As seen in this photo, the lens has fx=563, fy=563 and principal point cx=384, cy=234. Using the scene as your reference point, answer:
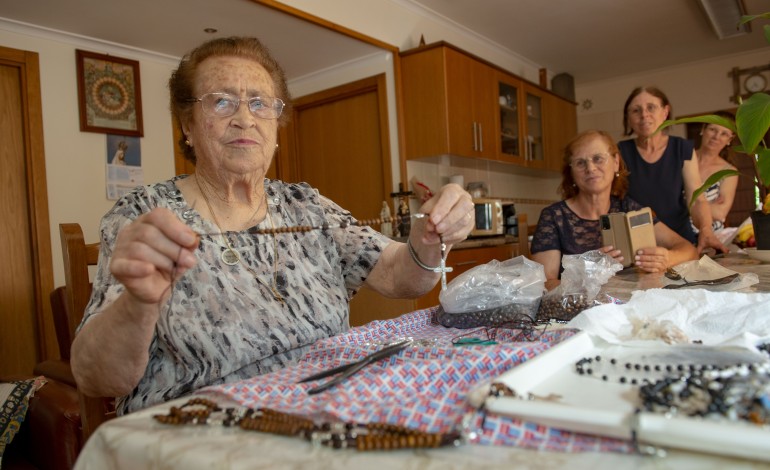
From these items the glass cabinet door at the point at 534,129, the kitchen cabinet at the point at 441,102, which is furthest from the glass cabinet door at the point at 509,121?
the kitchen cabinet at the point at 441,102

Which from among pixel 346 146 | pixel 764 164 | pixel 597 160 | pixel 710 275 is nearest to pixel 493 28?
pixel 346 146

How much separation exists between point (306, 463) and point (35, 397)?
1962 mm

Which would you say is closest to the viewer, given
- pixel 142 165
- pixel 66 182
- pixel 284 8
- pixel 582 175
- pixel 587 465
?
pixel 587 465

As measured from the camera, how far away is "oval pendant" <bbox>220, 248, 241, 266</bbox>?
1118mm

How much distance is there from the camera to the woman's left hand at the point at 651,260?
6.00ft

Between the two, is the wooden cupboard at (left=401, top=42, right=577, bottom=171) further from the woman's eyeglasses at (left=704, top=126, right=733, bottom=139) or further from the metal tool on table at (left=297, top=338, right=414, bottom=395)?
the metal tool on table at (left=297, top=338, right=414, bottom=395)

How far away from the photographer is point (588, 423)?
46cm

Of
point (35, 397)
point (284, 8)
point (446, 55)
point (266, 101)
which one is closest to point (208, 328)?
point (266, 101)

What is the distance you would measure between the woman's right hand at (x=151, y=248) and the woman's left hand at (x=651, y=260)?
157 centimetres

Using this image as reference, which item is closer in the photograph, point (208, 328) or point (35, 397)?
point (208, 328)

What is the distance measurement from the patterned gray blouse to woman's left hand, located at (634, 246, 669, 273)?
1093mm

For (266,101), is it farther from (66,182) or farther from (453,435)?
(66,182)

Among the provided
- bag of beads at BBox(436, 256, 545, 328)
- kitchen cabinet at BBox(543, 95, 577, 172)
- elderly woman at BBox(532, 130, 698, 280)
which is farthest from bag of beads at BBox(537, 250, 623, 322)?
kitchen cabinet at BBox(543, 95, 577, 172)

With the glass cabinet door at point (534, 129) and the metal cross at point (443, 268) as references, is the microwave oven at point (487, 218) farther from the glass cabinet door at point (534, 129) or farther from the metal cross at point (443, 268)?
the metal cross at point (443, 268)
